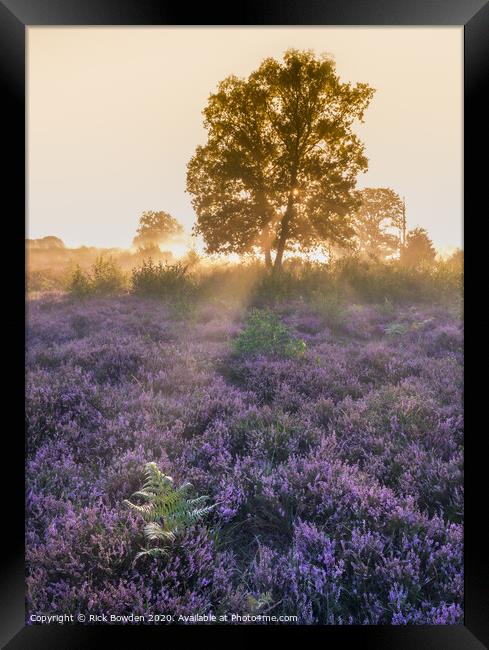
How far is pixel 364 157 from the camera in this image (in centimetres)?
365

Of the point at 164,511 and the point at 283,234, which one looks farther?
the point at 283,234

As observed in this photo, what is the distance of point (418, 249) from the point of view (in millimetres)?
4414

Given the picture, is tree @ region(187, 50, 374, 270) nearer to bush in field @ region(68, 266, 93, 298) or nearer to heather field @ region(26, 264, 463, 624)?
heather field @ region(26, 264, 463, 624)

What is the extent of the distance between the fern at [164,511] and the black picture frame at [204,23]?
0.57 metres

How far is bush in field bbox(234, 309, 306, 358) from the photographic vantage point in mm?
4523

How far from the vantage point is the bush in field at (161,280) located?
4242 mm

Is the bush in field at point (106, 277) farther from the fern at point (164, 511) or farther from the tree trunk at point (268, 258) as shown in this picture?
the fern at point (164, 511)

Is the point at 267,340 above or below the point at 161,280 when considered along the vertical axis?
below

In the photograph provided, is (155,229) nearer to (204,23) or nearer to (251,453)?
(204,23)

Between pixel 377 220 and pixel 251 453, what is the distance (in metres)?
2.77

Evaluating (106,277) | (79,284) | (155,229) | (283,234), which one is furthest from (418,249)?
(79,284)

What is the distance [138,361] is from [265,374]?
1.43 meters
